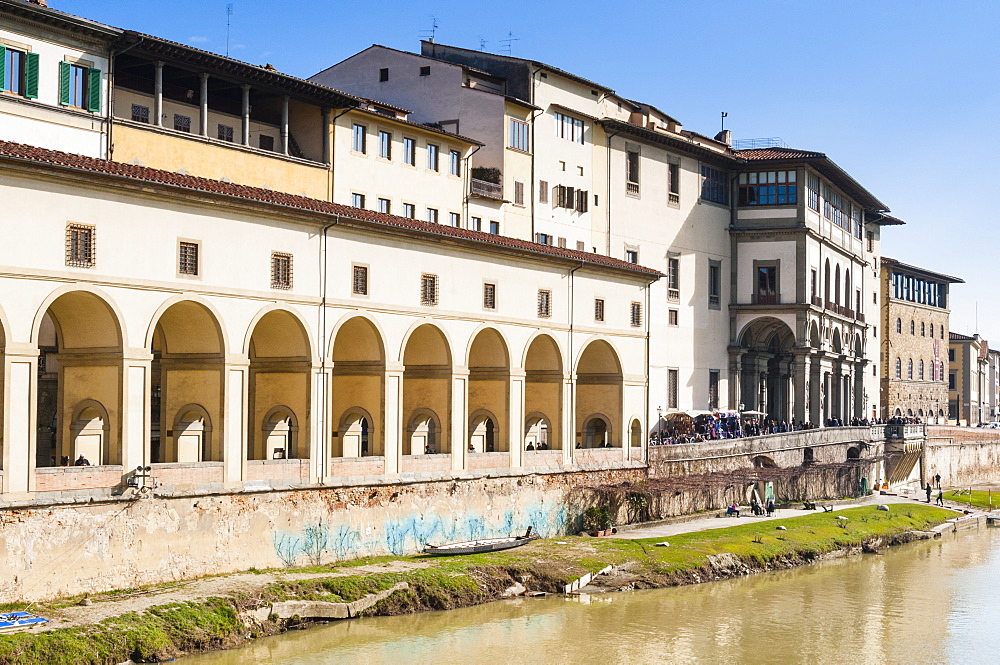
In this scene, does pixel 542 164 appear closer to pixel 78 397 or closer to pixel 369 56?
pixel 369 56

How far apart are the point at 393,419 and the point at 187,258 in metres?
9.70

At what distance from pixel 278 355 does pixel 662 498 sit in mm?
20458

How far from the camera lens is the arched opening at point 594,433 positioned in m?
53.7

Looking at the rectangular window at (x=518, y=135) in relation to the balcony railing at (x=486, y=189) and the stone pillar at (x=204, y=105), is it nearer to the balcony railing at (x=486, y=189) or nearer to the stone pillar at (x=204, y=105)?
the balcony railing at (x=486, y=189)

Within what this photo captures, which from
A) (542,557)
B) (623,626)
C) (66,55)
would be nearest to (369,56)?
(66,55)

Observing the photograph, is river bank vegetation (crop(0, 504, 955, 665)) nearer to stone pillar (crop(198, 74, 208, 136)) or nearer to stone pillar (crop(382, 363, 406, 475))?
stone pillar (crop(382, 363, 406, 475))

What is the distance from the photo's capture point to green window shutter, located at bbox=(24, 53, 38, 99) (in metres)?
38.0

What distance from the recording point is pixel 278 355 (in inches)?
1537

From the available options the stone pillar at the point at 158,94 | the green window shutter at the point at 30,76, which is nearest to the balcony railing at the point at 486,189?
the stone pillar at the point at 158,94

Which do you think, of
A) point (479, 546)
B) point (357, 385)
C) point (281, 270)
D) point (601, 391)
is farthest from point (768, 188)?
point (281, 270)

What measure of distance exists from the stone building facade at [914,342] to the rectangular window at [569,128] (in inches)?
2132

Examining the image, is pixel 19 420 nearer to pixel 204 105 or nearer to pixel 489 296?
pixel 204 105

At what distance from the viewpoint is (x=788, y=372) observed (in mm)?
83312

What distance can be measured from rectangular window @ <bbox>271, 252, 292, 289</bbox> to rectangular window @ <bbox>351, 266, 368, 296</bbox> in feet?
9.05
